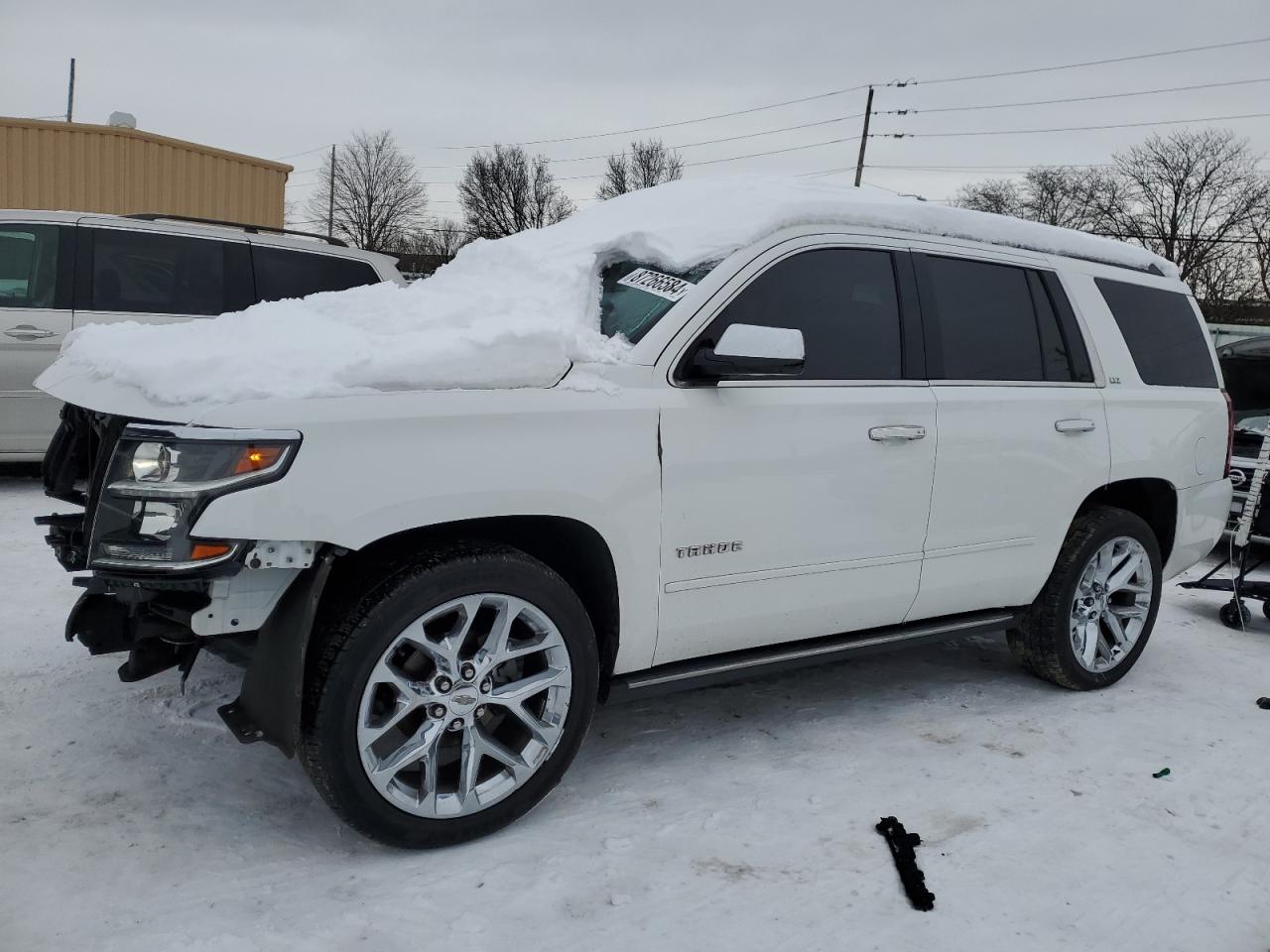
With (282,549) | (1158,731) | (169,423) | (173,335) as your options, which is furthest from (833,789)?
(173,335)

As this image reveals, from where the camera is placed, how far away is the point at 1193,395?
4539 millimetres

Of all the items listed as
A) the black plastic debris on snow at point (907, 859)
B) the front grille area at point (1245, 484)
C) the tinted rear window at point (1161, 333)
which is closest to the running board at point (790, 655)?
the black plastic debris on snow at point (907, 859)

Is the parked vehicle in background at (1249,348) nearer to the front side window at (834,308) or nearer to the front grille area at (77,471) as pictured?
the front side window at (834,308)

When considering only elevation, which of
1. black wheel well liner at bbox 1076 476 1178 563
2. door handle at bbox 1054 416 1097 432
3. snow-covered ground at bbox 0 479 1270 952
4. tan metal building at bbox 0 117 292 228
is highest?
tan metal building at bbox 0 117 292 228

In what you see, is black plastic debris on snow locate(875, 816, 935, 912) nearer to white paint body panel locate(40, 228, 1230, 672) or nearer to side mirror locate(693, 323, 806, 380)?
white paint body panel locate(40, 228, 1230, 672)

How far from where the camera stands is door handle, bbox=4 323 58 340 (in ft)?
22.6

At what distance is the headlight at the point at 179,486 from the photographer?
237 centimetres

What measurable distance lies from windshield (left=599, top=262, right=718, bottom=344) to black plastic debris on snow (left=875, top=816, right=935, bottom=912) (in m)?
1.66

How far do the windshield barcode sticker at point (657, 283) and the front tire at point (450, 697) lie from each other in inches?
38.7

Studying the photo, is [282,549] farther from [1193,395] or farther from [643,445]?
[1193,395]

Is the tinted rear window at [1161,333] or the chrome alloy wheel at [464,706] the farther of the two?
the tinted rear window at [1161,333]

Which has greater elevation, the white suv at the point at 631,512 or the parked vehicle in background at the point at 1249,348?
the parked vehicle in background at the point at 1249,348

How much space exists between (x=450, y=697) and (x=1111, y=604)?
3140 mm

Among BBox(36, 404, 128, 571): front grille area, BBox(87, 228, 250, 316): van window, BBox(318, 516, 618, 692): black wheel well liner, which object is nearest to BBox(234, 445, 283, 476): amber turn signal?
BBox(318, 516, 618, 692): black wheel well liner
